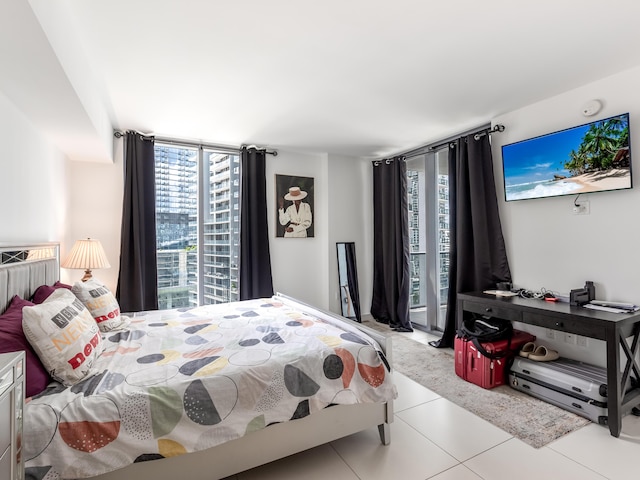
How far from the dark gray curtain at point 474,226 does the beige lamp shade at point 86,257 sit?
354 centimetres

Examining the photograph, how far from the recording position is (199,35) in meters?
1.96

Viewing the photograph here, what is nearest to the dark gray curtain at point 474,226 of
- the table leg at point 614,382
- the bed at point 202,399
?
the table leg at point 614,382

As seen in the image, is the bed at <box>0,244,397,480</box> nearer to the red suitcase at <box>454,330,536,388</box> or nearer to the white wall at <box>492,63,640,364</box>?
the red suitcase at <box>454,330,536,388</box>

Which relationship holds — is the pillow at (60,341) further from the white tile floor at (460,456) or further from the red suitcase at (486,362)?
the red suitcase at (486,362)

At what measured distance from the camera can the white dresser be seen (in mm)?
1001

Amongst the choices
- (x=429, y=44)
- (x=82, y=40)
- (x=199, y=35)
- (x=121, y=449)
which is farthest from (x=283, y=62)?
(x=121, y=449)

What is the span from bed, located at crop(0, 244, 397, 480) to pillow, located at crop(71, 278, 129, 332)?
85mm

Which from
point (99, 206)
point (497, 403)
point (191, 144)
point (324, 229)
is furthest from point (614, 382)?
point (99, 206)

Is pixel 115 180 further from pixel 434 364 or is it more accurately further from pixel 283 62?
pixel 434 364

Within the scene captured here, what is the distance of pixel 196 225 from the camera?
13.5 ft

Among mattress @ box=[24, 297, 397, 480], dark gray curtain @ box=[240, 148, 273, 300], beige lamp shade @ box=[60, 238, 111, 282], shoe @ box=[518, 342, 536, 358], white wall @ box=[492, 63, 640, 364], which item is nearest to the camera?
mattress @ box=[24, 297, 397, 480]

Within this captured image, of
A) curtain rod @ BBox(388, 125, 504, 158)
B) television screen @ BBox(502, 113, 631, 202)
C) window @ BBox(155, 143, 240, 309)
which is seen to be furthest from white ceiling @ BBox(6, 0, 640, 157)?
window @ BBox(155, 143, 240, 309)

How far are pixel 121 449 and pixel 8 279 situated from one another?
1.22 metres

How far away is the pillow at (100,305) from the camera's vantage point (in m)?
2.27
